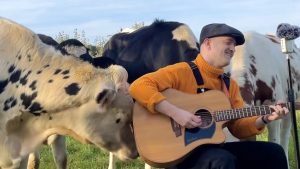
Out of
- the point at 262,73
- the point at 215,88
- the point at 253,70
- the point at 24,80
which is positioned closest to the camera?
the point at 24,80

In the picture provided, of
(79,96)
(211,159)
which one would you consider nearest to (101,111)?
(79,96)

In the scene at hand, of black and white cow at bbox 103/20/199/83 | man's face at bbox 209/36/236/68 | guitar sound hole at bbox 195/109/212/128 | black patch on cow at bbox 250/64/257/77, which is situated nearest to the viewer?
guitar sound hole at bbox 195/109/212/128

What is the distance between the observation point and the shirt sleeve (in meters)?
4.67

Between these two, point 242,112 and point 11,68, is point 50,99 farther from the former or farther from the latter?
point 242,112

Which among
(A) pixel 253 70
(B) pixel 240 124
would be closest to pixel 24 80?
(B) pixel 240 124

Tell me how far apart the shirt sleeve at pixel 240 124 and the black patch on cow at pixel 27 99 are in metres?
1.47

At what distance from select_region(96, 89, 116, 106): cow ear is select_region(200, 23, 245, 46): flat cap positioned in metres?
0.97

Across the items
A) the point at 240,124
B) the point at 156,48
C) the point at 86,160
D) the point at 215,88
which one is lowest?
the point at 86,160

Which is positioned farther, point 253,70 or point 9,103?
point 253,70

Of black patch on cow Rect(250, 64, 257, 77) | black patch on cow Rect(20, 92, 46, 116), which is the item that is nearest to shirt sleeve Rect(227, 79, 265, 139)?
black patch on cow Rect(20, 92, 46, 116)

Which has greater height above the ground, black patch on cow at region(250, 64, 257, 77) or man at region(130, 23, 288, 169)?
man at region(130, 23, 288, 169)

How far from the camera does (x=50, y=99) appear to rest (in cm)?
412

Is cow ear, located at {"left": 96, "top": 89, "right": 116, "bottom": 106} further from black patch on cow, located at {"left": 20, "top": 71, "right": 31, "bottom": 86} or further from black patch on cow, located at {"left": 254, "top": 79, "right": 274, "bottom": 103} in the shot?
black patch on cow, located at {"left": 254, "top": 79, "right": 274, "bottom": 103}

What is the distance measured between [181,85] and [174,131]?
36cm
